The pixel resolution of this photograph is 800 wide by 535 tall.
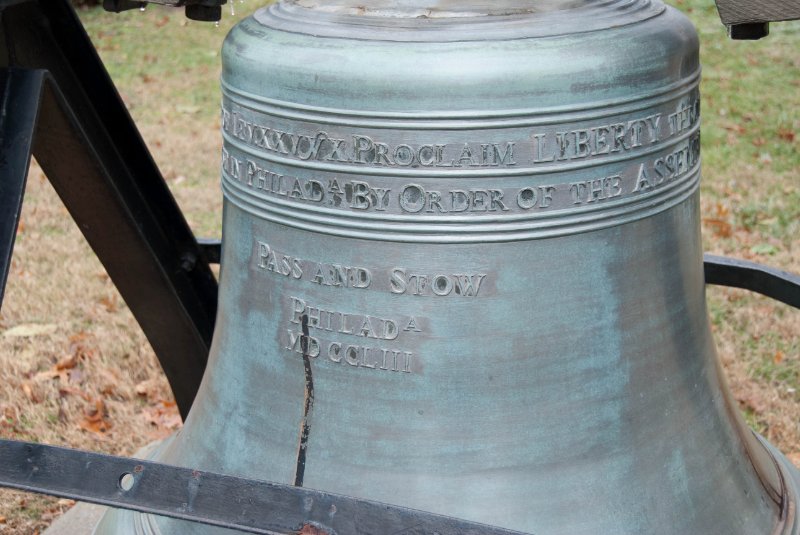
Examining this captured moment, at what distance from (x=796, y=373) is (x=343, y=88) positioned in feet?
9.39

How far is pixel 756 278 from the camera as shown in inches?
104

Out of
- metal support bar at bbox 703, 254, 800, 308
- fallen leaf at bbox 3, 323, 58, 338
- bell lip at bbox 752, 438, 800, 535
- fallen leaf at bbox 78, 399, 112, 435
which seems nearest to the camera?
bell lip at bbox 752, 438, 800, 535

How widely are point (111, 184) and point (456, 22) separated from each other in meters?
1.02

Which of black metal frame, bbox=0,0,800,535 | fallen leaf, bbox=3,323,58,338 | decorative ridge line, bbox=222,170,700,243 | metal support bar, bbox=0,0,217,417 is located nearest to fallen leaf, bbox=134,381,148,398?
fallen leaf, bbox=3,323,58,338

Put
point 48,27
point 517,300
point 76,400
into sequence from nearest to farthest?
point 517,300
point 48,27
point 76,400

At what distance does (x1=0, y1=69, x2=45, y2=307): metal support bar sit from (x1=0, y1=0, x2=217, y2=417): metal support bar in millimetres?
24

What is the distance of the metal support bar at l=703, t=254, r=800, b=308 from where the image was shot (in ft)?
8.35

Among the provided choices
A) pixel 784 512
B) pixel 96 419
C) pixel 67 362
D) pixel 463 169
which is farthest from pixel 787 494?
pixel 67 362

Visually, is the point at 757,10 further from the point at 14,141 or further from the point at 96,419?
the point at 96,419

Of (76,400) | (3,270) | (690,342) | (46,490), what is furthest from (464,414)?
(76,400)

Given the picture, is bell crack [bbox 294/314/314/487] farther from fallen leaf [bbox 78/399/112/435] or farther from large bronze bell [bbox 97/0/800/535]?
fallen leaf [bbox 78/399/112/435]

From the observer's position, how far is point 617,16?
1.80m

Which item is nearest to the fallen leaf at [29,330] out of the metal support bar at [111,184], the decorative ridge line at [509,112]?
the metal support bar at [111,184]

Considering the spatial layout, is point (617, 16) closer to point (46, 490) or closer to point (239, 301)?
point (239, 301)
